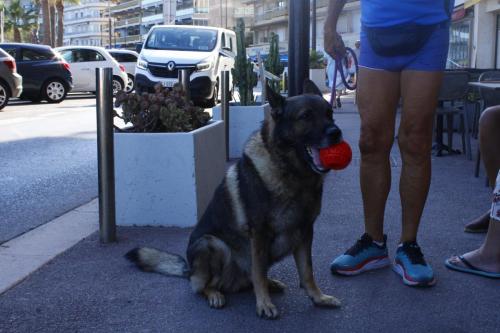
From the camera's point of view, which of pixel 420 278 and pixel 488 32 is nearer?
pixel 420 278

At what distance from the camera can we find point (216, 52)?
17703mm

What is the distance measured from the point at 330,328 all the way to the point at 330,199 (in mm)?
3039

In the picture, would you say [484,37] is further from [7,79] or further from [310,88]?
[310,88]

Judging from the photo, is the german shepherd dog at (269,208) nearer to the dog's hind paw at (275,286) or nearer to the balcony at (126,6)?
the dog's hind paw at (275,286)

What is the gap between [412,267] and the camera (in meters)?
3.67

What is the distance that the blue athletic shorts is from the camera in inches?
143

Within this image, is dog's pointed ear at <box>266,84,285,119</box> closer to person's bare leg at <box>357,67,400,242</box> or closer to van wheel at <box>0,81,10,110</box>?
person's bare leg at <box>357,67,400,242</box>

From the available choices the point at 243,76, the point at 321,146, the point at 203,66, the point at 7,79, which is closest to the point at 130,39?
the point at 7,79

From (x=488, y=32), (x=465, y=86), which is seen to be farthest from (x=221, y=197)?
(x=488, y=32)

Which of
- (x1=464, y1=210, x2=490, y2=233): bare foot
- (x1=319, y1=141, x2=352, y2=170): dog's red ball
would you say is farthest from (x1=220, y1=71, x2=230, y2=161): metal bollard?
(x1=319, y1=141, x2=352, y2=170): dog's red ball

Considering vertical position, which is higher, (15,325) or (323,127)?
(323,127)

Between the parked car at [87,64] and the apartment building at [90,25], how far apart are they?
425 ft

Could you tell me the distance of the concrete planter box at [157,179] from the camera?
490 centimetres

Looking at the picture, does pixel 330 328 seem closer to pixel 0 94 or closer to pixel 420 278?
pixel 420 278
